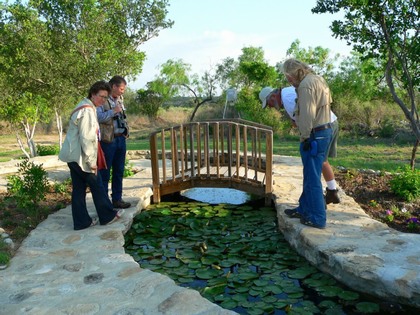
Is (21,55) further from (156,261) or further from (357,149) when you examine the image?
(357,149)

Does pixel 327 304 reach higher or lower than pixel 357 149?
lower

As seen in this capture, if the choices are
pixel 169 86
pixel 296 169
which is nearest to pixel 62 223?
pixel 296 169

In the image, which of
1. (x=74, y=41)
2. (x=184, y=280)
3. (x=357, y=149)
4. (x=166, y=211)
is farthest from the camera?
(x=357, y=149)

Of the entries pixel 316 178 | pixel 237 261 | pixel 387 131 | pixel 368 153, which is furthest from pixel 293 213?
pixel 387 131

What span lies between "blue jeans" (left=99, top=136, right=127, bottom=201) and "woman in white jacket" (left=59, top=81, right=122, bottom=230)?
0.46 meters

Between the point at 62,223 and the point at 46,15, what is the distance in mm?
6039

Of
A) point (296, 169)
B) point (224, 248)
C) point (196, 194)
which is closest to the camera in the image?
point (224, 248)

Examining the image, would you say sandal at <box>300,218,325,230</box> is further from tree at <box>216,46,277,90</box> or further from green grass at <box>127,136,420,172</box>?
tree at <box>216,46,277,90</box>

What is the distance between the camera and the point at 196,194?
755 centimetres

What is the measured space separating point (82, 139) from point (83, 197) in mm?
672

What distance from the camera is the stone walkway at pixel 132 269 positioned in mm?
3002

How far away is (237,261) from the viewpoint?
165 inches

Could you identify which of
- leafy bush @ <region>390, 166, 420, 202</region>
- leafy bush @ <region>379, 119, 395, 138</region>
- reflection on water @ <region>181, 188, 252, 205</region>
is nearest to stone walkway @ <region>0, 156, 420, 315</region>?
leafy bush @ <region>390, 166, 420, 202</region>

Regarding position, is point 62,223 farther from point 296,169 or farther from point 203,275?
point 296,169
